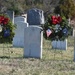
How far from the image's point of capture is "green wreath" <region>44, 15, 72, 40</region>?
12.2m

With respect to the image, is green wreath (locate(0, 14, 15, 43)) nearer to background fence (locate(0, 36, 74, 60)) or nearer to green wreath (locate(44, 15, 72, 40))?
background fence (locate(0, 36, 74, 60))

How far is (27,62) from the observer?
1091 cm

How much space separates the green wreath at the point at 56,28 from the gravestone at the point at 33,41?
270 millimetres

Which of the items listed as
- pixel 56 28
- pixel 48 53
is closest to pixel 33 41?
pixel 56 28

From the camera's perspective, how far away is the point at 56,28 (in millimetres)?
12242

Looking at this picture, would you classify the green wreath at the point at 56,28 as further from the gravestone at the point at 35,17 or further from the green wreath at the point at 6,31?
the gravestone at the point at 35,17

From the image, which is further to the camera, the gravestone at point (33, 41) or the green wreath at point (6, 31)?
the green wreath at point (6, 31)

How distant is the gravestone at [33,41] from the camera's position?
1214 cm

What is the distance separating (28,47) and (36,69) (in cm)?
262

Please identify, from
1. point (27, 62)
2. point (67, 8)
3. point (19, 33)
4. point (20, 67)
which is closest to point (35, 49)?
point (27, 62)

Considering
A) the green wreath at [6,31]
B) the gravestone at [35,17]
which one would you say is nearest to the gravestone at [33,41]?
the green wreath at [6,31]

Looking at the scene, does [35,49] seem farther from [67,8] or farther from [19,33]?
[67,8]

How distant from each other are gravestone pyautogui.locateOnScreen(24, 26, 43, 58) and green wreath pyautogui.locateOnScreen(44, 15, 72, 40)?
10.6 inches

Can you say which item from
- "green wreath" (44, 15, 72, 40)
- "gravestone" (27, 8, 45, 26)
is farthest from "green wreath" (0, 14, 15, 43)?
"gravestone" (27, 8, 45, 26)
